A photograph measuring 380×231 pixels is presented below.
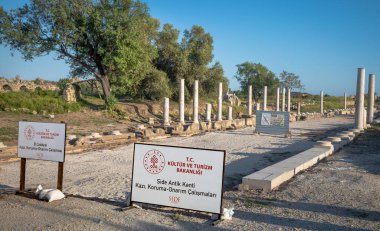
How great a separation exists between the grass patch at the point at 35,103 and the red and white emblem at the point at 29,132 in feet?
65.6

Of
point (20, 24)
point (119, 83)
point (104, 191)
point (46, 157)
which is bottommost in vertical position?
point (104, 191)

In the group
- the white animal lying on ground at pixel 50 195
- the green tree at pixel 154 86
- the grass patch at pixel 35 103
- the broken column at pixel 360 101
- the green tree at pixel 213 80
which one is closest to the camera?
the white animal lying on ground at pixel 50 195

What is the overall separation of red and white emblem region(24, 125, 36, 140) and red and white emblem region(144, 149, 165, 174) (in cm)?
278

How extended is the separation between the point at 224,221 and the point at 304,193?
9.91 ft

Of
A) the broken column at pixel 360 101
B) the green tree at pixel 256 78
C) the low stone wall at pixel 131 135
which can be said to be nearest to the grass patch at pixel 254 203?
the low stone wall at pixel 131 135

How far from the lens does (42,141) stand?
26.7 ft

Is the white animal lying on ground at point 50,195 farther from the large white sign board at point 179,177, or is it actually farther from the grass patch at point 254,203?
the grass patch at point 254,203

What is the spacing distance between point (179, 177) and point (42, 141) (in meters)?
3.20

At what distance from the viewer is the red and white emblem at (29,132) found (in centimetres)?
826

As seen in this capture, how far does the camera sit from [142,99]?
4034 centimetres

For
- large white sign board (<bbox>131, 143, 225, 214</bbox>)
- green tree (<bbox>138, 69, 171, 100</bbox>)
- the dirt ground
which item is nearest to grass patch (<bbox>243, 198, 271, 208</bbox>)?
the dirt ground

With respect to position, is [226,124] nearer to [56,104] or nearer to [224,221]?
[56,104]

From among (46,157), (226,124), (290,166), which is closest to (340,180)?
(290,166)

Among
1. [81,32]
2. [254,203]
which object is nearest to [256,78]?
[81,32]
